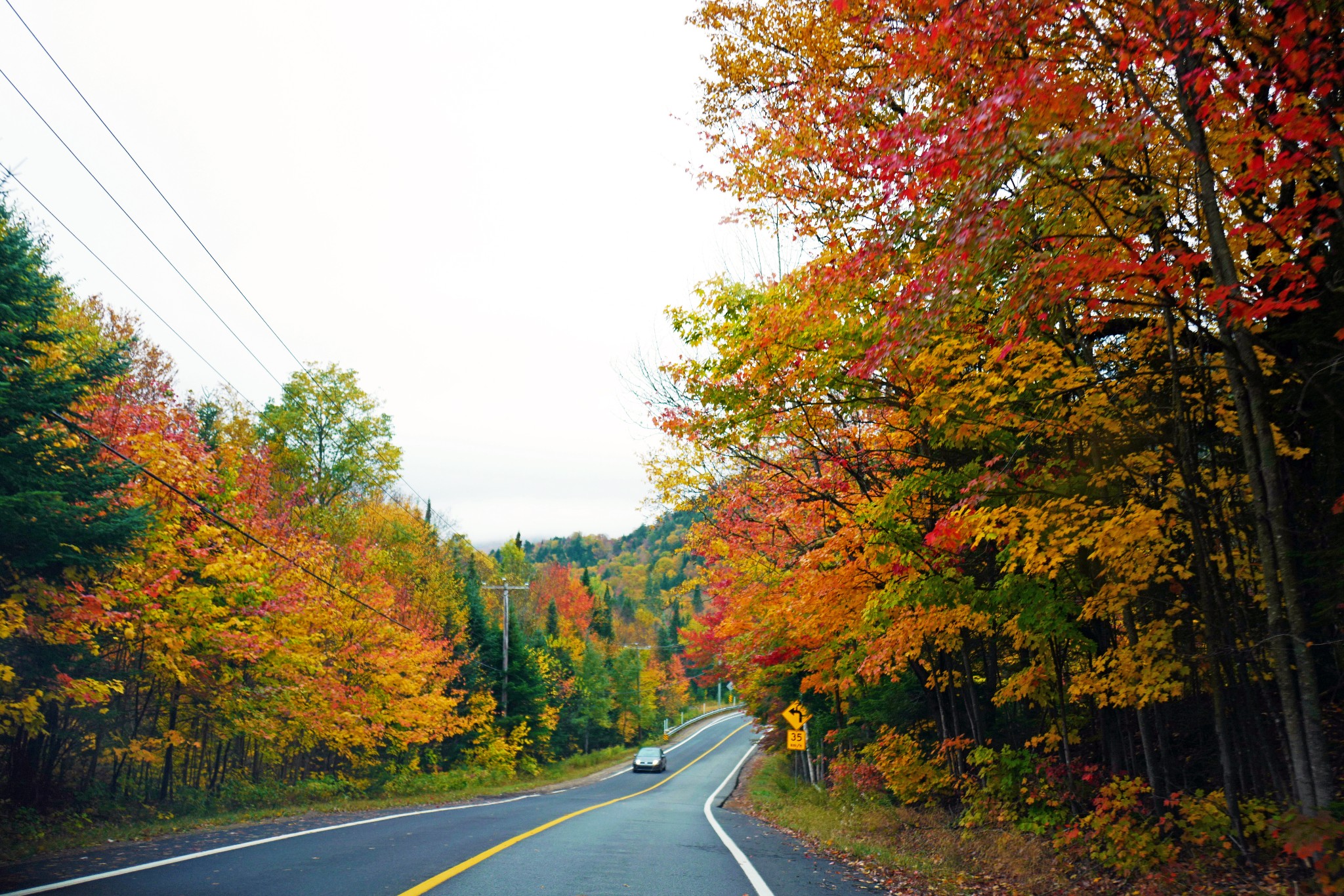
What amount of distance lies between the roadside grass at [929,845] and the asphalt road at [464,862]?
847 mm

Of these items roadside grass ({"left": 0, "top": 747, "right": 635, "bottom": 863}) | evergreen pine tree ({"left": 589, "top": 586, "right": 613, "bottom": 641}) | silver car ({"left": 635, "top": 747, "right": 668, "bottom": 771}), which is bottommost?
silver car ({"left": 635, "top": 747, "right": 668, "bottom": 771})

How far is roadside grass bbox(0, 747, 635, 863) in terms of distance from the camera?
1038cm

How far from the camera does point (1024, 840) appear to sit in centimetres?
940

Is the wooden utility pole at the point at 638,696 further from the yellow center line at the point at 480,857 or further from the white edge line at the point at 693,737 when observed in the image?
the yellow center line at the point at 480,857

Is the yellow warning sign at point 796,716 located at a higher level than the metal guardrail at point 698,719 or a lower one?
higher

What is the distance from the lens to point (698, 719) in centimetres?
8662

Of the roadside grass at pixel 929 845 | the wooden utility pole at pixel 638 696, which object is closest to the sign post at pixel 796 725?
the roadside grass at pixel 929 845

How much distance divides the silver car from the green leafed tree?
70.5 feet

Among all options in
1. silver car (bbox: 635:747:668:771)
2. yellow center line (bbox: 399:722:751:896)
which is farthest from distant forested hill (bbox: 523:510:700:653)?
yellow center line (bbox: 399:722:751:896)

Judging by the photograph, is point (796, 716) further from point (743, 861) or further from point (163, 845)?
point (163, 845)

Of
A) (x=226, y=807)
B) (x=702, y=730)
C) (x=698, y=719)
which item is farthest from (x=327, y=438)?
(x=698, y=719)

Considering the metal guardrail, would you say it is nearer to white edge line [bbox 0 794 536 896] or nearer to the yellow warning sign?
the yellow warning sign

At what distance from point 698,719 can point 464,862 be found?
83774 mm

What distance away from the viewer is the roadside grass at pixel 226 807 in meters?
10.4
